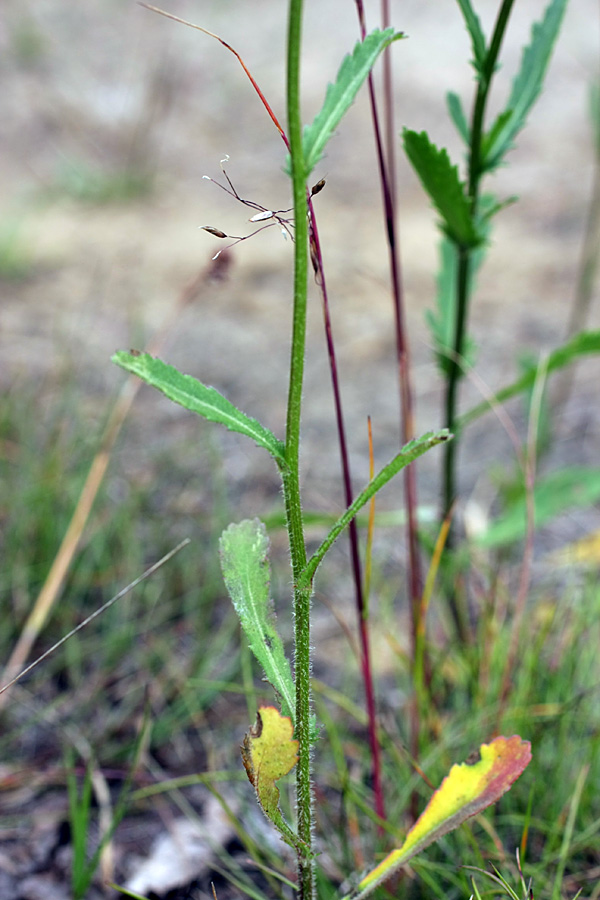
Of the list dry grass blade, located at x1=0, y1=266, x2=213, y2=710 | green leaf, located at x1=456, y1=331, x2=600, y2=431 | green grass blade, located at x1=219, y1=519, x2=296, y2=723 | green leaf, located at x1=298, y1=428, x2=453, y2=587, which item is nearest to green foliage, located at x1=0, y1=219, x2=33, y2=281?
dry grass blade, located at x1=0, y1=266, x2=213, y2=710

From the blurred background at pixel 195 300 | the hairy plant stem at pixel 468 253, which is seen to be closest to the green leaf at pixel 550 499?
the hairy plant stem at pixel 468 253

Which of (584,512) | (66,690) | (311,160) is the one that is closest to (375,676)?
(66,690)

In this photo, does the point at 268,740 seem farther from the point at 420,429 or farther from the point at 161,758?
the point at 420,429

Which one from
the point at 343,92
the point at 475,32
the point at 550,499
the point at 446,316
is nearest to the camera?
the point at 343,92

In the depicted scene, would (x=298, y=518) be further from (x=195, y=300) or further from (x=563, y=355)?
(x=195, y=300)

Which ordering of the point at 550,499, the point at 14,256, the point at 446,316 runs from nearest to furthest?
the point at 446,316 → the point at 550,499 → the point at 14,256

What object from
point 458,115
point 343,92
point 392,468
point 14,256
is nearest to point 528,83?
point 458,115

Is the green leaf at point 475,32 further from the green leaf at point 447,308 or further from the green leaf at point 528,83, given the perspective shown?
the green leaf at point 447,308

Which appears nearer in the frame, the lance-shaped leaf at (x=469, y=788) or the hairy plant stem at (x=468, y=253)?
the lance-shaped leaf at (x=469, y=788)
